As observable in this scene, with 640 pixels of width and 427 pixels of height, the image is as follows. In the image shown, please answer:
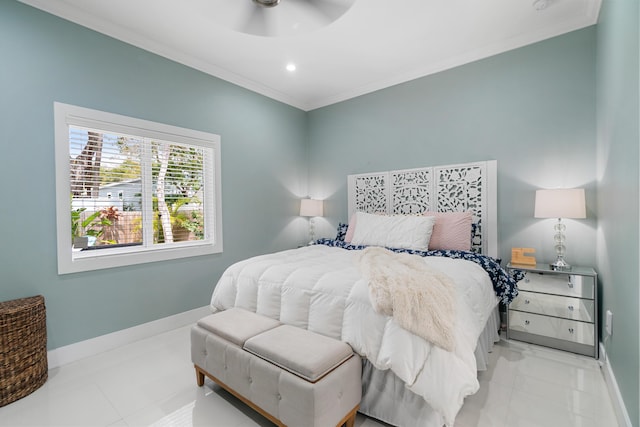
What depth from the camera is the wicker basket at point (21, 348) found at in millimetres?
1843

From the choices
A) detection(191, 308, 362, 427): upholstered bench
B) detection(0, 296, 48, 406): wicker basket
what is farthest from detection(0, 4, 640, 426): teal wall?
detection(191, 308, 362, 427): upholstered bench

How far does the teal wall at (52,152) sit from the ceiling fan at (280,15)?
1.56 metres

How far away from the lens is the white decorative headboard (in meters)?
3.01

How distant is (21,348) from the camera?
1.92 metres

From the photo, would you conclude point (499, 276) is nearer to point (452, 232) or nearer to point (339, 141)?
point (452, 232)

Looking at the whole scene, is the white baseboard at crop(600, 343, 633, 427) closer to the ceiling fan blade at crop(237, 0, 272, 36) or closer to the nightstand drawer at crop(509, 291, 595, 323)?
the nightstand drawer at crop(509, 291, 595, 323)

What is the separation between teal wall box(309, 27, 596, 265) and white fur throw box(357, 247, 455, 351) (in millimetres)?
1644

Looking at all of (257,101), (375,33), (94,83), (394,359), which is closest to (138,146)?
(94,83)

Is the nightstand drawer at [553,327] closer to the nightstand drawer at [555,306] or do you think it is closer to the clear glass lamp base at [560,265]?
the nightstand drawer at [555,306]

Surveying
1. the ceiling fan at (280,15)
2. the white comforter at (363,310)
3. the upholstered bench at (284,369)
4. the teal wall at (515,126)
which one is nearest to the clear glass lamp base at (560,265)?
the teal wall at (515,126)

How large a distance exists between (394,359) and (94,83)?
303 centimetres

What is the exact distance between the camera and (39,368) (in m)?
2.03

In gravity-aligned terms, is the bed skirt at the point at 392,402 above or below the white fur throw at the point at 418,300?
below

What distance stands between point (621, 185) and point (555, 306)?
1.21 metres
